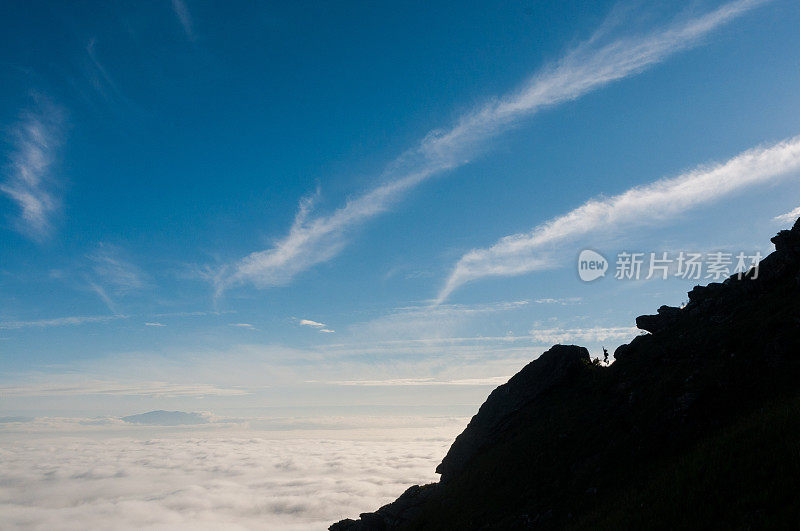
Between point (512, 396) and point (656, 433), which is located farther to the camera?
point (512, 396)

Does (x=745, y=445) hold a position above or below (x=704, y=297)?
below

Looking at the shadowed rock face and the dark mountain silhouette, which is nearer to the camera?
the dark mountain silhouette

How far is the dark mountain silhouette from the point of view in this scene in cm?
1852

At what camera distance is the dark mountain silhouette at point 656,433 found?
1852 centimetres

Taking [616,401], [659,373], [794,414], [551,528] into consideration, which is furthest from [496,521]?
[794,414]

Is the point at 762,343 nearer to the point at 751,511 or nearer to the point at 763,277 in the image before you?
the point at 763,277

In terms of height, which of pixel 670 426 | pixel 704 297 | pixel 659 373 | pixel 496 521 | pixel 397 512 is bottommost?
pixel 397 512

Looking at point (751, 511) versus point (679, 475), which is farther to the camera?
point (679, 475)

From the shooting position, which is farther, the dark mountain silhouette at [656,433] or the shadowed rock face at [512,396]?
the shadowed rock face at [512,396]

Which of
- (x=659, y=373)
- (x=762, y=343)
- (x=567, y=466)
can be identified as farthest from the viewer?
(x=659, y=373)

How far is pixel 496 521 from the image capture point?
32.0m

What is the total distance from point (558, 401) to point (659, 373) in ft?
35.8

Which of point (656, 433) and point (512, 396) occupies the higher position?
point (512, 396)

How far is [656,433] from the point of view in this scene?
92.8ft
